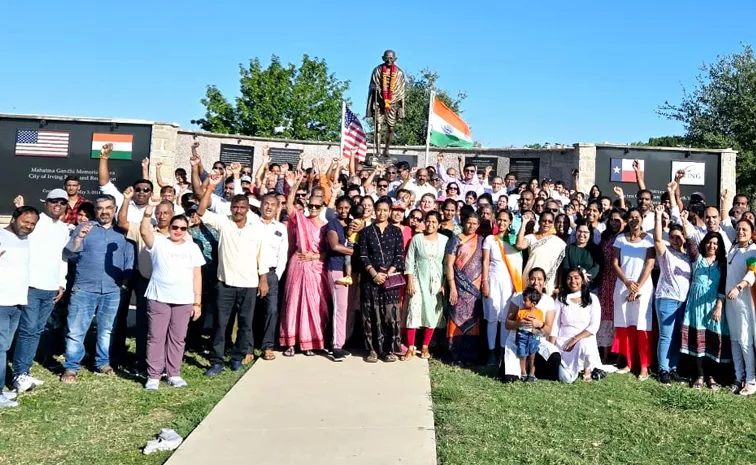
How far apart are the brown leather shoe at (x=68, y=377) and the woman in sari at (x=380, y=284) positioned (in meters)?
2.82

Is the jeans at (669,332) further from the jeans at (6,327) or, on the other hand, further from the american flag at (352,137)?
the american flag at (352,137)

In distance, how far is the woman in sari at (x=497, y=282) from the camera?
653 cm

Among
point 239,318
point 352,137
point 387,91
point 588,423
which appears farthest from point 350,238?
point 387,91

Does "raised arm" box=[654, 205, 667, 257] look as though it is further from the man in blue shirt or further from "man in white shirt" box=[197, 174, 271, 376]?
the man in blue shirt

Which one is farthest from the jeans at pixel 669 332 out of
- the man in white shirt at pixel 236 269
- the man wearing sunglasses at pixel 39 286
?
the man wearing sunglasses at pixel 39 286

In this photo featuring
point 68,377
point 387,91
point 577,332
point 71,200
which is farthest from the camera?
point 387,91

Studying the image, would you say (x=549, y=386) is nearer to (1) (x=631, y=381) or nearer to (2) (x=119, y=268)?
(1) (x=631, y=381)

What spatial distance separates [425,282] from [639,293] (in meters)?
2.19

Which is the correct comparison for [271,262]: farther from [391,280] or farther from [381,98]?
[381,98]

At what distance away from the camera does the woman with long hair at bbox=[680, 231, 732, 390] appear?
5.89 meters

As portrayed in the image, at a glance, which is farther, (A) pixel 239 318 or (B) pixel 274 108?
(B) pixel 274 108

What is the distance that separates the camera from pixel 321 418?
4762 mm

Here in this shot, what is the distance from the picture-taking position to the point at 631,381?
5.97m

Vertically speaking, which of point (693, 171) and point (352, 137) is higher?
point (693, 171)
